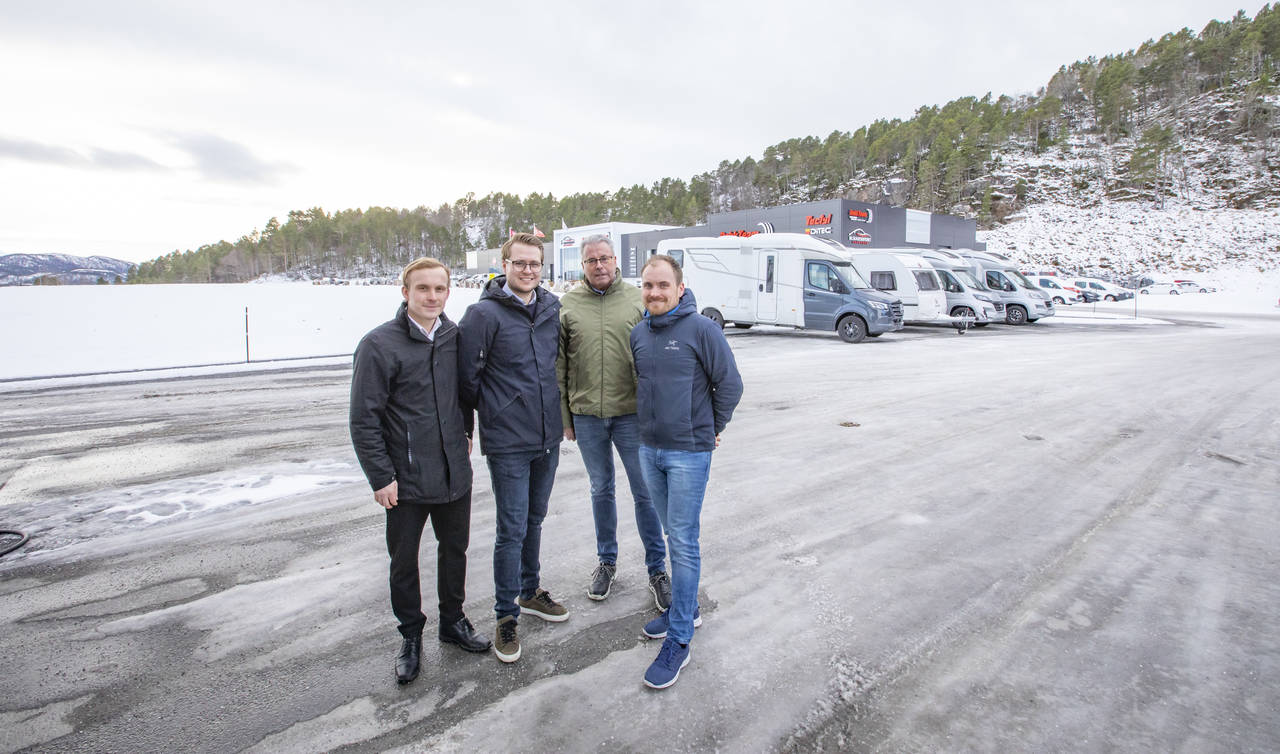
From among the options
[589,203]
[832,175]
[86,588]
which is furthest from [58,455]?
[589,203]

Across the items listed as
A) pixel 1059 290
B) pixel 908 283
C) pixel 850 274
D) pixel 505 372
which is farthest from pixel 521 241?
pixel 1059 290

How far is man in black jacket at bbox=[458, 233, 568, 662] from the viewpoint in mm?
2854

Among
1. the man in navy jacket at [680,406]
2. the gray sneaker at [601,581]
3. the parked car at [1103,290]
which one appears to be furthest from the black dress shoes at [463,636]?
the parked car at [1103,290]

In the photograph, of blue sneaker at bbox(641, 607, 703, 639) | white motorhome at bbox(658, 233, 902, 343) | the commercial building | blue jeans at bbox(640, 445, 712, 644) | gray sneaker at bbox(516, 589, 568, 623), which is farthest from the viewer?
the commercial building

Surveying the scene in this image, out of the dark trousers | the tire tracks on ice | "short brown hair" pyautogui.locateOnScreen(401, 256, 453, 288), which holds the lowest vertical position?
the tire tracks on ice

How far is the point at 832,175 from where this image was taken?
11275 cm

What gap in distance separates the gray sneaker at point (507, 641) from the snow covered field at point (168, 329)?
12611mm

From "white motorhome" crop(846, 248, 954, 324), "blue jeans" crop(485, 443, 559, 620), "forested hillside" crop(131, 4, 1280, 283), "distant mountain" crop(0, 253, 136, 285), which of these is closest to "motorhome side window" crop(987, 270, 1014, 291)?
"white motorhome" crop(846, 248, 954, 324)

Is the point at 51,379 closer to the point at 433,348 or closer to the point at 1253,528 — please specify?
the point at 433,348

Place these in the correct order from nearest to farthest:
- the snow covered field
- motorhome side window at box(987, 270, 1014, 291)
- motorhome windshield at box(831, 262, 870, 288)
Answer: the snow covered field → motorhome windshield at box(831, 262, 870, 288) → motorhome side window at box(987, 270, 1014, 291)

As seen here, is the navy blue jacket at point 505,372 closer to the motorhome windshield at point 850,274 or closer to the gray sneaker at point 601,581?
the gray sneaker at point 601,581

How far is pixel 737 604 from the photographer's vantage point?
327 centimetres

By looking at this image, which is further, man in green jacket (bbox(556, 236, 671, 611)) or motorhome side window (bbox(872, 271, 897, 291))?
motorhome side window (bbox(872, 271, 897, 291))

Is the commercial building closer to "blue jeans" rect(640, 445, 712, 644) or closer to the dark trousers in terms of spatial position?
"blue jeans" rect(640, 445, 712, 644)
